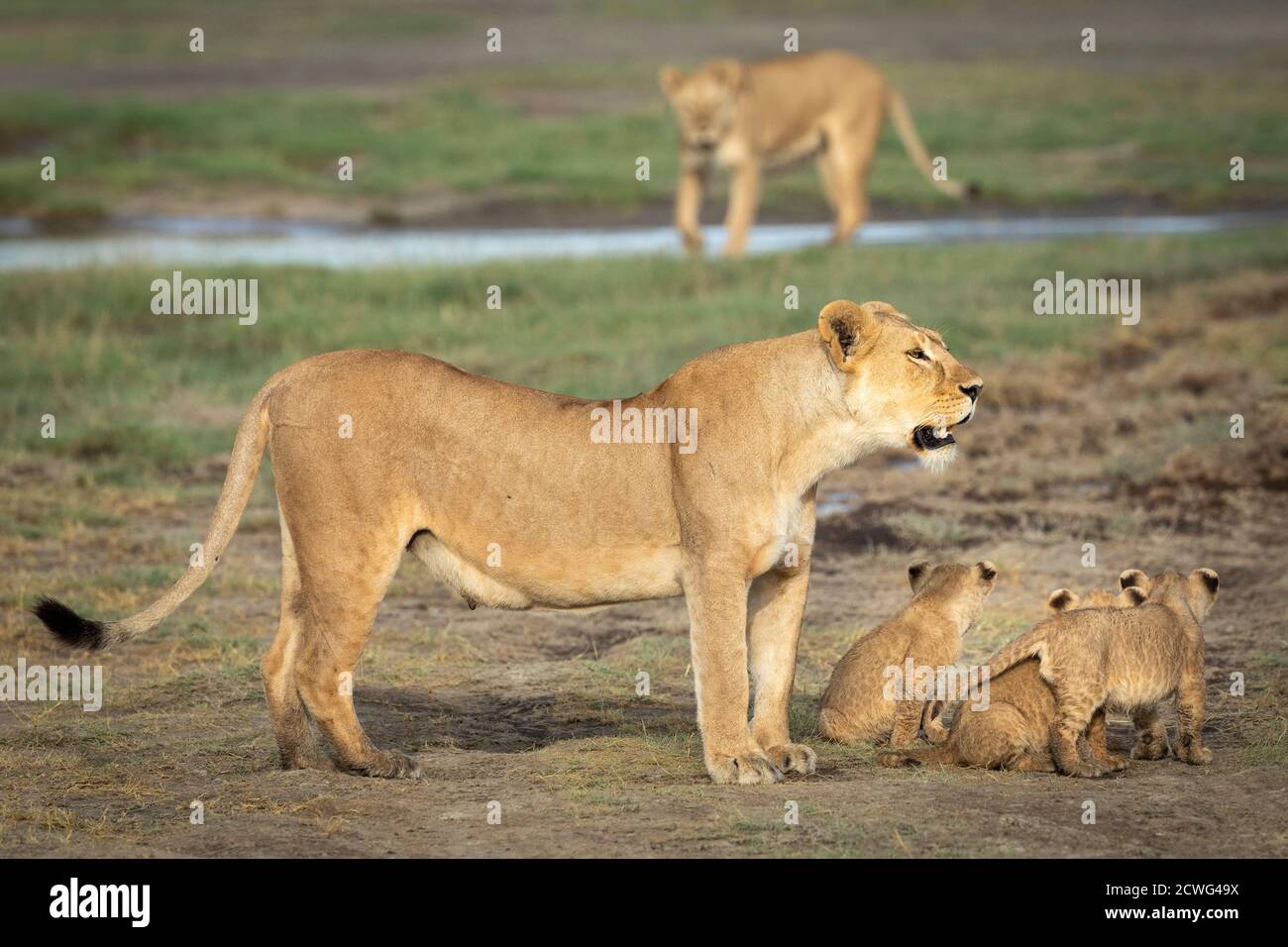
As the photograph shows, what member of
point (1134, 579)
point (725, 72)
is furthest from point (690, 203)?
point (1134, 579)

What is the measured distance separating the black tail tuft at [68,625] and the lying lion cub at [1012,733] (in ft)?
8.25

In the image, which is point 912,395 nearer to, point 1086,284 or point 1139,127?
point 1086,284

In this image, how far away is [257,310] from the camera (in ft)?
45.9

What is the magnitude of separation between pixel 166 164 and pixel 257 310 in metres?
8.45

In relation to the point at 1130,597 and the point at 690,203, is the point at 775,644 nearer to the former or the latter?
the point at 1130,597

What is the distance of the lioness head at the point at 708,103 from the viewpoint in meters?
16.9

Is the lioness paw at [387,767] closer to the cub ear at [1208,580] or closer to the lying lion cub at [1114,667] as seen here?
the lying lion cub at [1114,667]

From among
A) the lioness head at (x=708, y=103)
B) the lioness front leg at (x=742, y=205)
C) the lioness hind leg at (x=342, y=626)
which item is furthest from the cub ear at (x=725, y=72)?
the lioness hind leg at (x=342, y=626)

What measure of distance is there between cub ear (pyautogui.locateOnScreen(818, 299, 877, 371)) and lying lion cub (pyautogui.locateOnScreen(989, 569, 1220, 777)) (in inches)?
42.3

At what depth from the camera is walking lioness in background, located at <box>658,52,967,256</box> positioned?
55.4ft

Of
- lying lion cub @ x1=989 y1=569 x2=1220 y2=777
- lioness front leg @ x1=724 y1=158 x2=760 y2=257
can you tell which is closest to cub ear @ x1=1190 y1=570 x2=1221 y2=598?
lying lion cub @ x1=989 y1=569 x2=1220 y2=777

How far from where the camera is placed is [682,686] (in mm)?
7699

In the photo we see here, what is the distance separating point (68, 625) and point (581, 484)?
1.62 m

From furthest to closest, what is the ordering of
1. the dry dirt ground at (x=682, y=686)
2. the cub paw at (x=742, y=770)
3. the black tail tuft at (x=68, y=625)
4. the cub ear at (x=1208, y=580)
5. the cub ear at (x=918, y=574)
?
the cub ear at (x=918, y=574) → the cub ear at (x=1208, y=580) → the cub paw at (x=742, y=770) → the black tail tuft at (x=68, y=625) → the dry dirt ground at (x=682, y=686)
